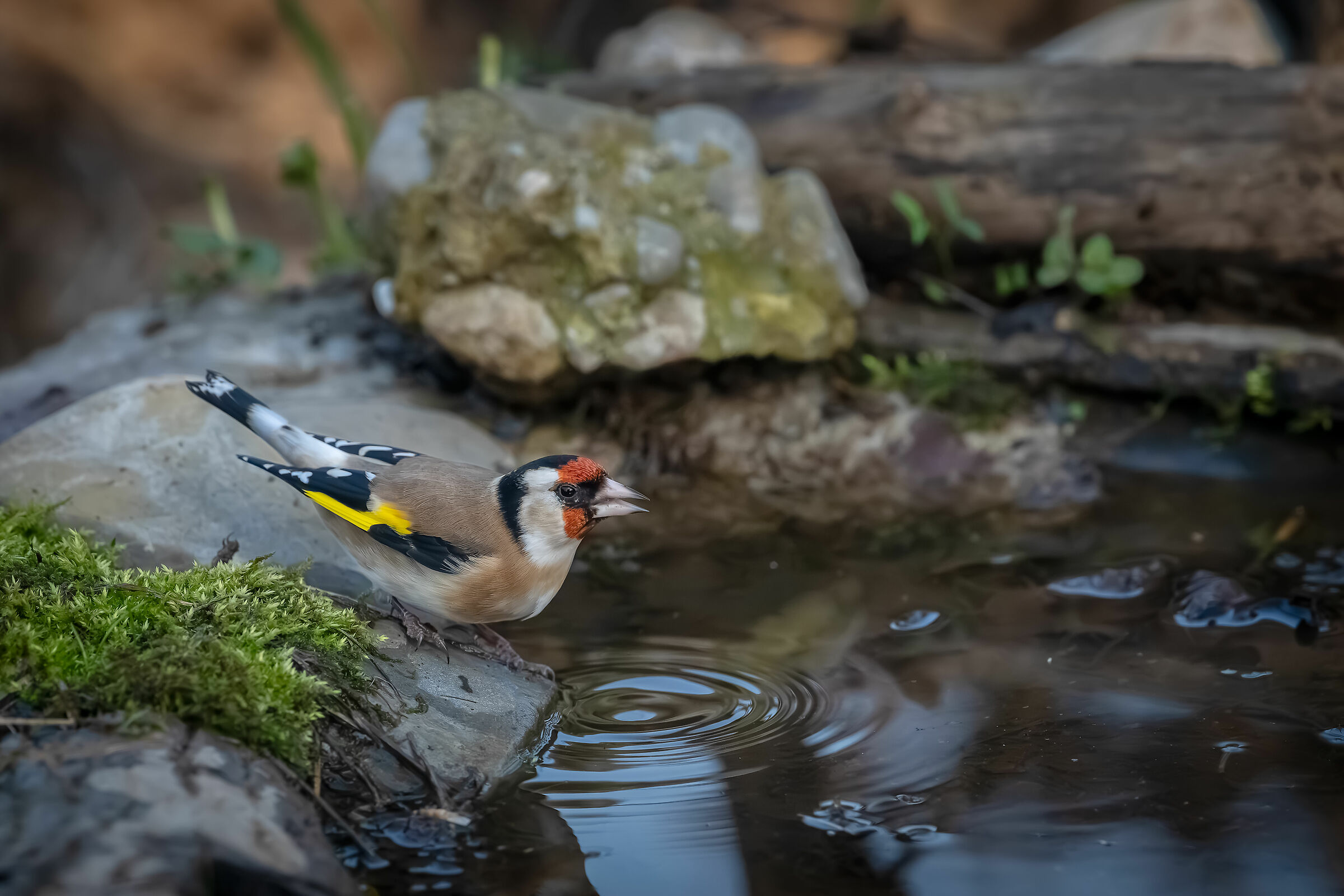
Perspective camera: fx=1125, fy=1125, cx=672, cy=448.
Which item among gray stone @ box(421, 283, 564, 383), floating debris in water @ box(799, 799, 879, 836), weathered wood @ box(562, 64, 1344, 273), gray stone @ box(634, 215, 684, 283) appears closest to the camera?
floating debris in water @ box(799, 799, 879, 836)

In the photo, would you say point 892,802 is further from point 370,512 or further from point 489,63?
point 489,63

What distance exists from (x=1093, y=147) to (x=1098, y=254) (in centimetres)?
59

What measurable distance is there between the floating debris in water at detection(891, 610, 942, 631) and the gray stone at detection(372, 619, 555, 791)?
4.34 ft

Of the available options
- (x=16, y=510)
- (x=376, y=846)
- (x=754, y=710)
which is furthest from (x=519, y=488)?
(x=16, y=510)

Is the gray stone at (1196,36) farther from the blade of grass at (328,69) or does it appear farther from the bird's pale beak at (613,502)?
the bird's pale beak at (613,502)

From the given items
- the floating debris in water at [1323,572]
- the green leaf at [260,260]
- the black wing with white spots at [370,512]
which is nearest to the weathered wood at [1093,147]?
the floating debris in water at [1323,572]

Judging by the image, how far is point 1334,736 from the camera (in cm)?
310

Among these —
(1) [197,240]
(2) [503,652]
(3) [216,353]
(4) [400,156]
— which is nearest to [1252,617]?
(2) [503,652]

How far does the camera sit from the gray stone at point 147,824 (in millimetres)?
2033

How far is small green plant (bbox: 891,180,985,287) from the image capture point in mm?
5590

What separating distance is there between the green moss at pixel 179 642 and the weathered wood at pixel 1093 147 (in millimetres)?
3905

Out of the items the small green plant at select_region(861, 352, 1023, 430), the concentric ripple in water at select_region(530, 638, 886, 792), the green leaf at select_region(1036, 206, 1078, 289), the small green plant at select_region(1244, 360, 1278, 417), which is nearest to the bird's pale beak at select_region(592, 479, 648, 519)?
the concentric ripple in water at select_region(530, 638, 886, 792)

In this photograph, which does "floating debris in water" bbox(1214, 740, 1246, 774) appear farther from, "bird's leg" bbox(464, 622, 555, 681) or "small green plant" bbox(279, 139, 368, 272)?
"small green plant" bbox(279, 139, 368, 272)

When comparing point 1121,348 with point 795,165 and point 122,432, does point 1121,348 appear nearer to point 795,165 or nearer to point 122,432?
point 795,165
